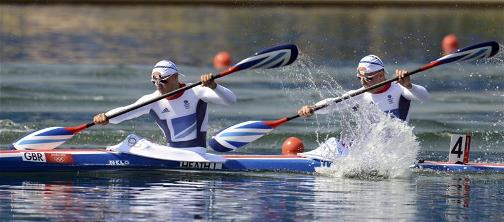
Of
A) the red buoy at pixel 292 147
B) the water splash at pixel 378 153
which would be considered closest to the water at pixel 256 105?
the water splash at pixel 378 153

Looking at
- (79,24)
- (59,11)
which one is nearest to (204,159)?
(79,24)

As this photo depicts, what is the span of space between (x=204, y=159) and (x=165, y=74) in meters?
1.27

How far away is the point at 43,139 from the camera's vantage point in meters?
20.0

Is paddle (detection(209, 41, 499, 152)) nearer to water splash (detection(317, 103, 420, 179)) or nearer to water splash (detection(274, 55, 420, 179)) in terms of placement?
water splash (detection(274, 55, 420, 179))

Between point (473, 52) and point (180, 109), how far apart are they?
430 centimetres

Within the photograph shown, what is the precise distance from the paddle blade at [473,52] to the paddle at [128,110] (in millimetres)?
2194

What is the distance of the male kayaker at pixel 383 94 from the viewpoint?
67.6 ft

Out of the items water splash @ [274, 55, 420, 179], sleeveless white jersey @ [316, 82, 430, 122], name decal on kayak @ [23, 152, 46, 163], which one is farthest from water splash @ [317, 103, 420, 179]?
name decal on kayak @ [23, 152, 46, 163]

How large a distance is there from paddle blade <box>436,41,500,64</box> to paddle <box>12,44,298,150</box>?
86.4 inches

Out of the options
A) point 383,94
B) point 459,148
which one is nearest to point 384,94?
point 383,94

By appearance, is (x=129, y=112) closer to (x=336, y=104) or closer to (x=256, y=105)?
(x=336, y=104)

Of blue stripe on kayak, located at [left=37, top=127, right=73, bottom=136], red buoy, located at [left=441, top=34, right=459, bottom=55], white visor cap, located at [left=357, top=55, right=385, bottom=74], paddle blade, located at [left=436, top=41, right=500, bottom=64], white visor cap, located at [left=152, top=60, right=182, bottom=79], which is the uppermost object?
red buoy, located at [left=441, top=34, right=459, bottom=55]

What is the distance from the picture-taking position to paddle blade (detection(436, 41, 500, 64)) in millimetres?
20795

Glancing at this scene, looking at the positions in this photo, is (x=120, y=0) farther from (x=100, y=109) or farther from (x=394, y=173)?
(x=394, y=173)
